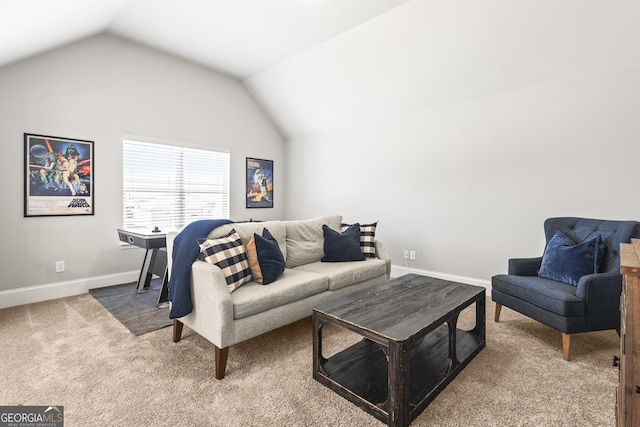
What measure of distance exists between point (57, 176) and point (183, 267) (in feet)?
7.75

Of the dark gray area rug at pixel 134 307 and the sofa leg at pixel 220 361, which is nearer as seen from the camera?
the sofa leg at pixel 220 361

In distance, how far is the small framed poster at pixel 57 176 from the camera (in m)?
3.25

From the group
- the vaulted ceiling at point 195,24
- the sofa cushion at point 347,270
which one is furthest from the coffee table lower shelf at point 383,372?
the vaulted ceiling at point 195,24

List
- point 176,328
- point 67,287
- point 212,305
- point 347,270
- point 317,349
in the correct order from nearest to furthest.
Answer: point 317,349
point 212,305
point 176,328
point 347,270
point 67,287

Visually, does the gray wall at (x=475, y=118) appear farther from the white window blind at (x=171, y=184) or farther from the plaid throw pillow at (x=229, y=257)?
the plaid throw pillow at (x=229, y=257)

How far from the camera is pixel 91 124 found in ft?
11.9

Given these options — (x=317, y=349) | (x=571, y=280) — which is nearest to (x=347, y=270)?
(x=317, y=349)

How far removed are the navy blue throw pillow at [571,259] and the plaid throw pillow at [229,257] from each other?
99.7 inches

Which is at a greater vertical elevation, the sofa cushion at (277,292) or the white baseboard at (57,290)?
the sofa cushion at (277,292)

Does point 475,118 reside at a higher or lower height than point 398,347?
higher

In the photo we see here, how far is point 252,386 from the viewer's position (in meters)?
1.88

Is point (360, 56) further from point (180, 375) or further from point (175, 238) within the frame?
point (180, 375)

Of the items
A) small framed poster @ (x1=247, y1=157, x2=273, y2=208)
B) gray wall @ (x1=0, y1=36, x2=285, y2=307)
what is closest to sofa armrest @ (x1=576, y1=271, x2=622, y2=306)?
small framed poster @ (x1=247, y1=157, x2=273, y2=208)

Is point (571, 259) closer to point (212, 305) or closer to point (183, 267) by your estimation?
point (212, 305)
